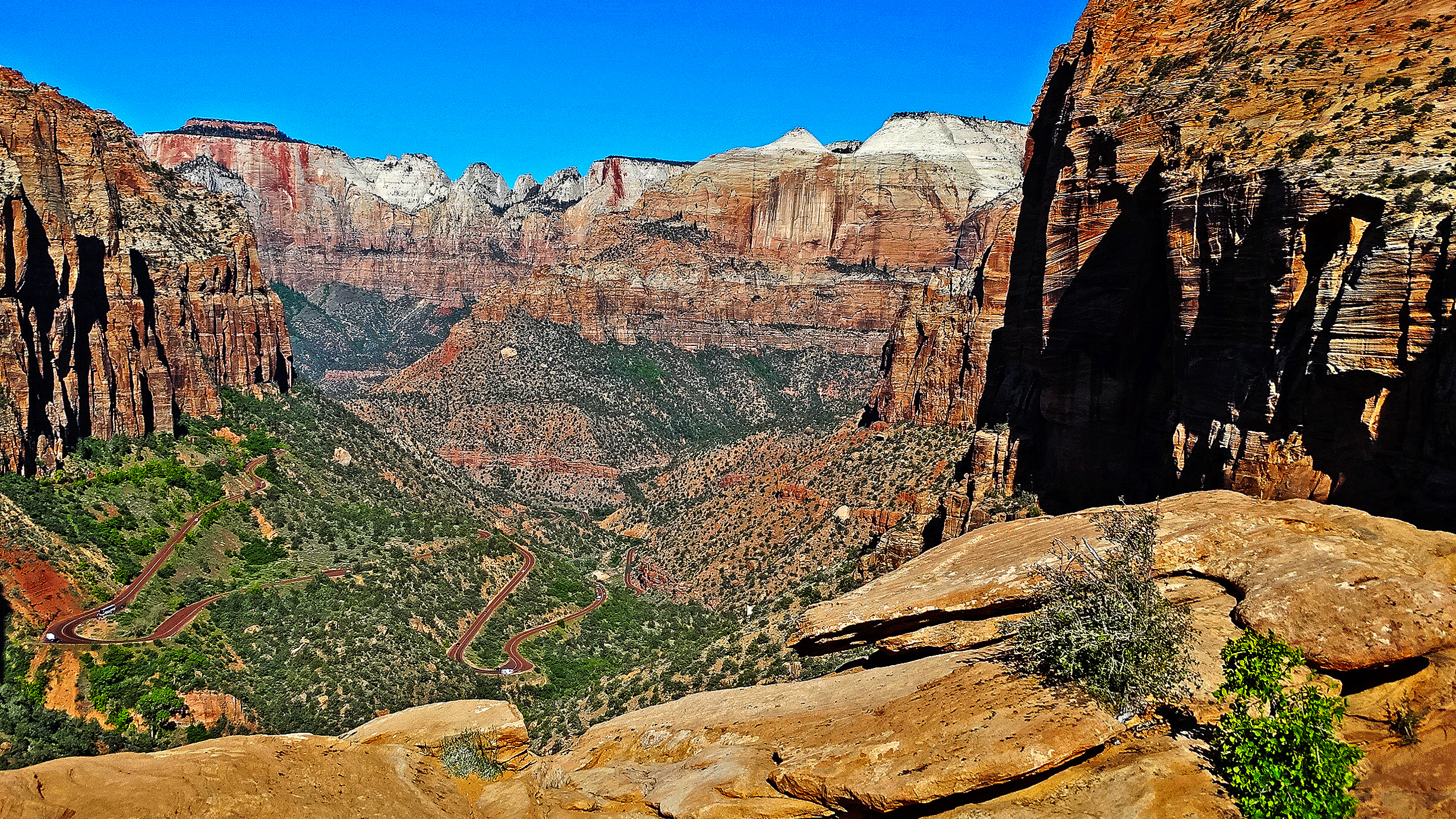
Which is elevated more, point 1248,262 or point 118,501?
point 1248,262

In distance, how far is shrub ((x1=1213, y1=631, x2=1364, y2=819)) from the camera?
11.1m

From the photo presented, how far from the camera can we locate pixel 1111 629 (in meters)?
13.6

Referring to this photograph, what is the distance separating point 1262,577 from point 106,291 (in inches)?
3216

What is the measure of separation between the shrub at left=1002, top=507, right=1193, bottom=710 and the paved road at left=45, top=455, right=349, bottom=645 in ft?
174

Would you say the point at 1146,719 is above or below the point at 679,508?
above

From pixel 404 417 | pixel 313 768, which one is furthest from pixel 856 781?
pixel 404 417

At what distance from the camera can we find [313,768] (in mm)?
16984

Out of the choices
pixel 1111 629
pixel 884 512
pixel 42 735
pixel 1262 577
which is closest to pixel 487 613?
pixel 42 735

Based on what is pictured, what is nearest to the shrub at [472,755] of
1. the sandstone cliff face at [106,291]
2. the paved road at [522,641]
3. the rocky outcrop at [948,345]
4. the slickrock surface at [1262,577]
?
the slickrock surface at [1262,577]

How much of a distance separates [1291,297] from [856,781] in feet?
69.9

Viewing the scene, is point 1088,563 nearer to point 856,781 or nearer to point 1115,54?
point 856,781

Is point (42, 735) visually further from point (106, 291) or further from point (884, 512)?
point (884, 512)

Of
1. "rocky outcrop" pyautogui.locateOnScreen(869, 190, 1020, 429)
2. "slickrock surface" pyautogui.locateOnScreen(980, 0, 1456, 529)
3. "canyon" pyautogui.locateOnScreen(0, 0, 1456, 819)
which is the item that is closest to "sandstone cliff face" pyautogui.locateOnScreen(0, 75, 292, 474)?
"canyon" pyautogui.locateOnScreen(0, 0, 1456, 819)

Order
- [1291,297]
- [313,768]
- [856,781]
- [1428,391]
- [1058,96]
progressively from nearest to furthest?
1. [856,781]
2. [313,768]
3. [1428,391]
4. [1291,297]
5. [1058,96]
